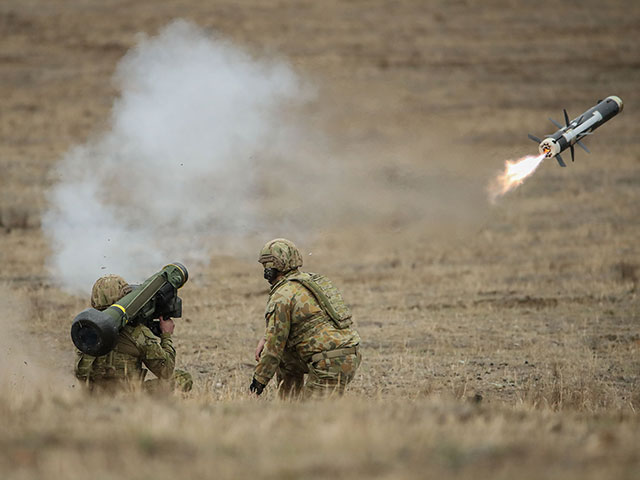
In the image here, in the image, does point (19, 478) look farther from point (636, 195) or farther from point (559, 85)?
point (559, 85)

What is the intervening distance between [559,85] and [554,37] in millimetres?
4675

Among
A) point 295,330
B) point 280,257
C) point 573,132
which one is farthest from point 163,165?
point 295,330

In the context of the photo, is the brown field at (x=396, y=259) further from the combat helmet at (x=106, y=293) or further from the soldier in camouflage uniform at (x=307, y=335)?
the combat helmet at (x=106, y=293)

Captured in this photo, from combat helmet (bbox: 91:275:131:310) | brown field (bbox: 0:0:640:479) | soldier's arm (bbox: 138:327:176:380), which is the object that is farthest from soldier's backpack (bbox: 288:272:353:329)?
combat helmet (bbox: 91:275:131:310)

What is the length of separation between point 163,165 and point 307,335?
9572 millimetres

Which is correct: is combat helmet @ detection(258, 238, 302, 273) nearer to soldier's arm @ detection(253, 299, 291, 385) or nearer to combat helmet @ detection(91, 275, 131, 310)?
soldier's arm @ detection(253, 299, 291, 385)

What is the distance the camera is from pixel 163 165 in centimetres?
1705

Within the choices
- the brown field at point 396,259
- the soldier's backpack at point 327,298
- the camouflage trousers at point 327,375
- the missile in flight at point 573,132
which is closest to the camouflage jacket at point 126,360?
the brown field at point 396,259

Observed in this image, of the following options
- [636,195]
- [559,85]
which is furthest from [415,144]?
[559,85]

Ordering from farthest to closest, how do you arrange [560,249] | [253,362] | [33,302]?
[560,249] → [33,302] → [253,362]

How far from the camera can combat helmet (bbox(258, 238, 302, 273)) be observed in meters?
8.49

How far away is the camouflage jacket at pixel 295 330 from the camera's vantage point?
808 centimetres

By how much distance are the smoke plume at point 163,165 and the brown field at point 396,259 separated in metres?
1.20

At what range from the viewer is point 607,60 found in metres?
34.9
